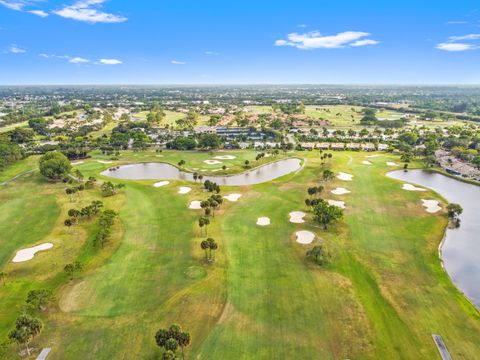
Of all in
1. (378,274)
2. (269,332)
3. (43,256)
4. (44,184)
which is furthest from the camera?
(44,184)

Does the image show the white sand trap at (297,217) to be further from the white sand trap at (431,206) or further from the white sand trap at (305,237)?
the white sand trap at (431,206)

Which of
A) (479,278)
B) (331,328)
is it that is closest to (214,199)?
(331,328)

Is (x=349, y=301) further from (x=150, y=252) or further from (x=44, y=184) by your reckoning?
(x=44, y=184)

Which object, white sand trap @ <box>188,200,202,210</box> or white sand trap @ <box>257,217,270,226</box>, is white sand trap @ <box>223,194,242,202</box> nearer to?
white sand trap @ <box>188,200,202,210</box>

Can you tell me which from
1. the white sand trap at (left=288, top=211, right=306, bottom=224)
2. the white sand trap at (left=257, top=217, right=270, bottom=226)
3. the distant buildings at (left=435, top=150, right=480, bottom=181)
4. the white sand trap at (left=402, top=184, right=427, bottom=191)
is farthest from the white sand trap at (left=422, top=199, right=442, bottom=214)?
the white sand trap at (left=257, top=217, right=270, bottom=226)

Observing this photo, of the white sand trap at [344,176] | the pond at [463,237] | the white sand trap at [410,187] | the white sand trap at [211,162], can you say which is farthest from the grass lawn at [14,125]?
the pond at [463,237]
